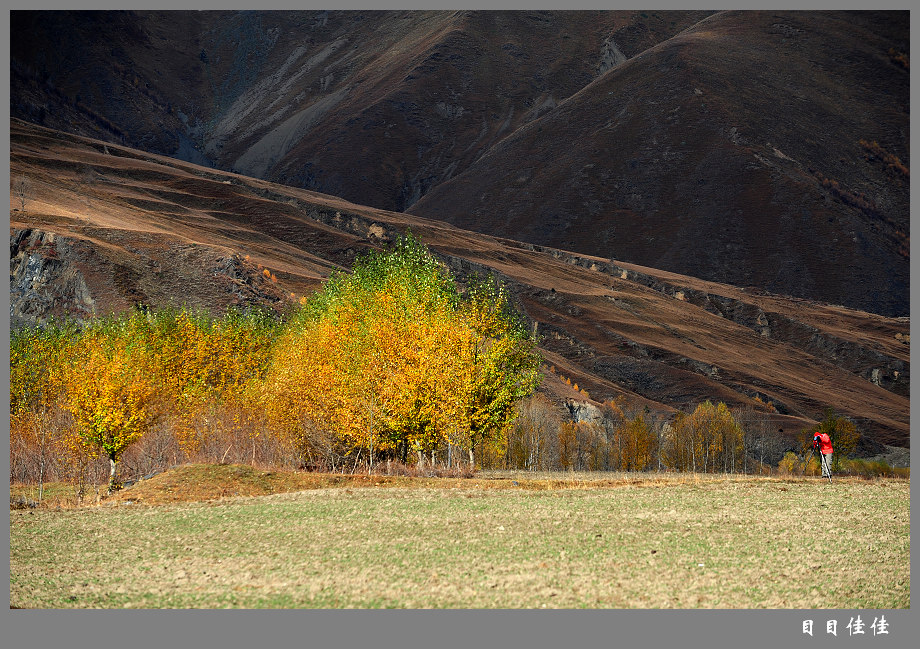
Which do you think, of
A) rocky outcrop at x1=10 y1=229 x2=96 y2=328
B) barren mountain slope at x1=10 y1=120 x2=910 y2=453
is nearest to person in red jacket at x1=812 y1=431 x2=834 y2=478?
barren mountain slope at x1=10 y1=120 x2=910 y2=453

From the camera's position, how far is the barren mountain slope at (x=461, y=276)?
261 ft

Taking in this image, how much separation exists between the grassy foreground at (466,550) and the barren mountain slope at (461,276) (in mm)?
49407

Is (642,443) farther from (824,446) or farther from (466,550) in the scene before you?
(466,550)

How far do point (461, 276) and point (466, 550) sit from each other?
112m

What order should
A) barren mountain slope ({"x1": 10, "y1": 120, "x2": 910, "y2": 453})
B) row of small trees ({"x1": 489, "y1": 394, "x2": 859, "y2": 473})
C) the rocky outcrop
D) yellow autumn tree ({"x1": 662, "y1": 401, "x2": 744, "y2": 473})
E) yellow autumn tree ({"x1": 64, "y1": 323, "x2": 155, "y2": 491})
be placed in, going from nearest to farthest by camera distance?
yellow autumn tree ({"x1": 64, "y1": 323, "x2": 155, "y2": 491}) → the rocky outcrop → row of small trees ({"x1": 489, "y1": 394, "x2": 859, "y2": 473}) → barren mountain slope ({"x1": 10, "y1": 120, "x2": 910, "y2": 453}) → yellow autumn tree ({"x1": 662, "y1": 401, "x2": 744, "y2": 473})

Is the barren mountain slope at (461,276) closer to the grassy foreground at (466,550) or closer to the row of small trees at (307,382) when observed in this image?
the row of small trees at (307,382)

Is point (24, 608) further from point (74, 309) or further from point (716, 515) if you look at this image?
point (74, 309)

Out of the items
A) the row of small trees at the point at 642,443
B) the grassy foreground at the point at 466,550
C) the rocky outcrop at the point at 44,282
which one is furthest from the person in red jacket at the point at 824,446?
the rocky outcrop at the point at 44,282

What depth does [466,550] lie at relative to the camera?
22312mm

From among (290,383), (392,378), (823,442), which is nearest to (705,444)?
(823,442)

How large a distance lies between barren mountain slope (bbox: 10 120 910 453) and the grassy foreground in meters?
49.4

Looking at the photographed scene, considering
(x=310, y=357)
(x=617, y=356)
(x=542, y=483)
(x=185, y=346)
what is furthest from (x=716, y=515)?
(x=617, y=356)

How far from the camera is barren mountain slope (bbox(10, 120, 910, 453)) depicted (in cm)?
7962

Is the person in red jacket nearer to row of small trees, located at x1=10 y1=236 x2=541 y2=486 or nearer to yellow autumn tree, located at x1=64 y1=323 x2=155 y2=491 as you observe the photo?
row of small trees, located at x1=10 y1=236 x2=541 y2=486
